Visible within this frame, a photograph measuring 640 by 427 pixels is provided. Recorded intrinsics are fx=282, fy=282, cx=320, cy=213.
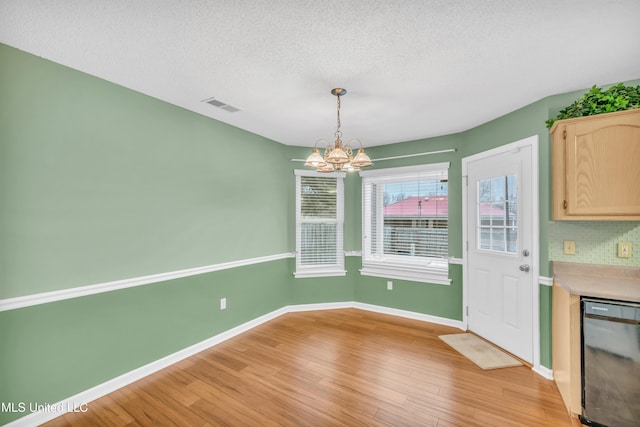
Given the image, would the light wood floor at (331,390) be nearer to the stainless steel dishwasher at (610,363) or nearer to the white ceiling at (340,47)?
the stainless steel dishwasher at (610,363)

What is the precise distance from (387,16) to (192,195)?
98.0 inches

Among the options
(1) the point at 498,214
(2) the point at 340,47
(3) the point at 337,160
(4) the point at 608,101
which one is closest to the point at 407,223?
(1) the point at 498,214

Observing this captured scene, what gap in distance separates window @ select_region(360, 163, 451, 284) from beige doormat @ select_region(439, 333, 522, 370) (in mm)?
728

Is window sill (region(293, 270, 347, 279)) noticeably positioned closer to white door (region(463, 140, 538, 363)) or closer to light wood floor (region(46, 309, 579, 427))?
light wood floor (region(46, 309, 579, 427))

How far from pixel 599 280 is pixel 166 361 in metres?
3.91

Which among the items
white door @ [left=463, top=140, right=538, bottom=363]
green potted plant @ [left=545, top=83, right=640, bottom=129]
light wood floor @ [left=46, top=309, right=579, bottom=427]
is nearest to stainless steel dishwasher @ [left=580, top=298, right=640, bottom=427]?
light wood floor @ [left=46, top=309, right=579, bottom=427]

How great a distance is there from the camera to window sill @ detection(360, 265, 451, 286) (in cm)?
388

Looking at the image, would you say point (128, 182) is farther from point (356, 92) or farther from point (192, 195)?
point (356, 92)

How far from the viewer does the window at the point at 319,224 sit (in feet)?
14.6

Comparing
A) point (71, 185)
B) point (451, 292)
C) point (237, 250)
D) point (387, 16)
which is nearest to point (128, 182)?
point (71, 185)

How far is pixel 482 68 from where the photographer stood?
85.4 inches

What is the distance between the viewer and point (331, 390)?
2398 mm

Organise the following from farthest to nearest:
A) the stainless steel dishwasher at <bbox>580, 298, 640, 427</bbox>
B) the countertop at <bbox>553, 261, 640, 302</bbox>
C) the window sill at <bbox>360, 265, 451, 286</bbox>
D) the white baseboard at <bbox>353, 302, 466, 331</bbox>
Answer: the window sill at <bbox>360, 265, 451, 286</bbox> → the white baseboard at <bbox>353, 302, 466, 331</bbox> → the countertop at <bbox>553, 261, 640, 302</bbox> → the stainless steel dishwasher at <bbox>580, 298, 640, 427</bbox>

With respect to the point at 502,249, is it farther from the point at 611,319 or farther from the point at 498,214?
the point at 611,319
